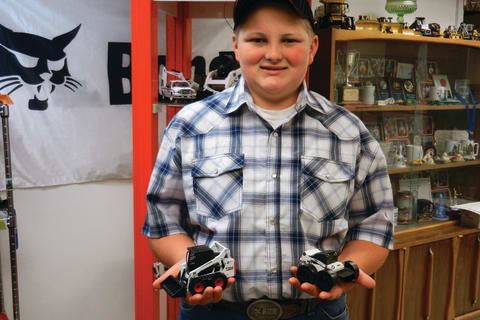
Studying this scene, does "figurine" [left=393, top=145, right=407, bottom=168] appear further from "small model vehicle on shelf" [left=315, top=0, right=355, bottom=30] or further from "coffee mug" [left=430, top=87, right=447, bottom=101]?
"small model vehicle on shelf" [left=315, top=0, right=355, bottom=30]

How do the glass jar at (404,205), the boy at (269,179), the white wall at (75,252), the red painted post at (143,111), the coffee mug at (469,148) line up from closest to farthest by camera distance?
the boy at (269,179) → the red painted post at (143,111) → the white wall at (75,252) → the glass jar at (404,205) → the coffee mug at (469,148)

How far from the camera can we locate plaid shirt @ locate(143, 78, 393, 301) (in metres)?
1.18

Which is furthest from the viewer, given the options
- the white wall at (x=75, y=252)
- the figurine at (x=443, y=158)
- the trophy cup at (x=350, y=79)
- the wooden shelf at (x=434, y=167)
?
the figurine at (x=443, y=158)

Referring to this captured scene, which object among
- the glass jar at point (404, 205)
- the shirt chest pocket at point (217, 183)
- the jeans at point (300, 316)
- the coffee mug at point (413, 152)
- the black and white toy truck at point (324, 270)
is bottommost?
the glass jar at point (404, 205)

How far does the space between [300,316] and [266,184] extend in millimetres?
361

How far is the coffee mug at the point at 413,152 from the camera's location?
307 cm

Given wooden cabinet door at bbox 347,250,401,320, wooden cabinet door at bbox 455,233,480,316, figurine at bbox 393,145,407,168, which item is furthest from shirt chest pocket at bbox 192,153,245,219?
wooden cabinet door at bbox 455,233,480,316

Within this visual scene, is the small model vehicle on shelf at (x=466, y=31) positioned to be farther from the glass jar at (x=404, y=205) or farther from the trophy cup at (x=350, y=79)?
the glass jar at (x=404, y=205)

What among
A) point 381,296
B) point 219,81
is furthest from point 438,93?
point 219,81

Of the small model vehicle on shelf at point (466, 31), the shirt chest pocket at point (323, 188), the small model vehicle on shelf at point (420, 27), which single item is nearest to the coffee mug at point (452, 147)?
the small model vehicle on shelf at point (466, 31)

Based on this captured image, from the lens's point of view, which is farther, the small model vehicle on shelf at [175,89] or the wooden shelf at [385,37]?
the wooden shelf at [385,37]

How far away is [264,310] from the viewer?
1.19 meters

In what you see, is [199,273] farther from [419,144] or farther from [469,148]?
[469,148]

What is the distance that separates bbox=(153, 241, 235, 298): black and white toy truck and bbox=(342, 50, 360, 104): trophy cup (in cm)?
180
